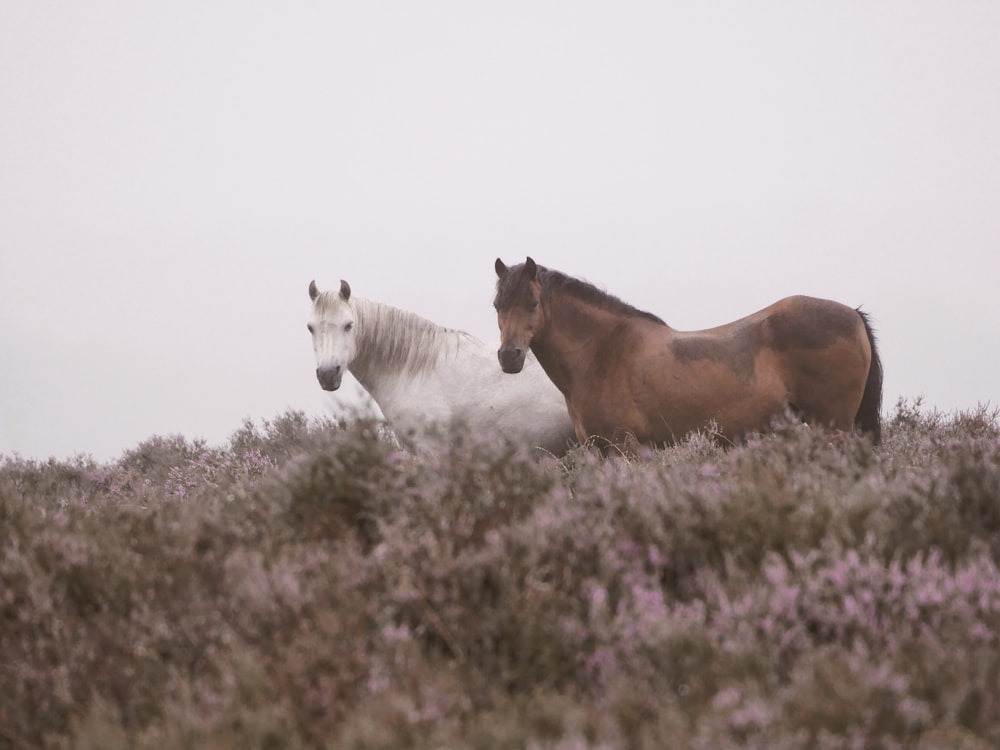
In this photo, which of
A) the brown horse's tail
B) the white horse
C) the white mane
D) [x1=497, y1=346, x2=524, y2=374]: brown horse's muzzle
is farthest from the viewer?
the white mane

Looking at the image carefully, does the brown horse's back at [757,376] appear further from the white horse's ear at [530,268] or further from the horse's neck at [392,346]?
the horse's neck at [392,346]

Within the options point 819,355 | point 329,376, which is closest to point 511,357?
point 329,376

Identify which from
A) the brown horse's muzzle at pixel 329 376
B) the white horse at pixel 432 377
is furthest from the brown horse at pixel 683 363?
the brown horse's muzzle at pixel 329 376

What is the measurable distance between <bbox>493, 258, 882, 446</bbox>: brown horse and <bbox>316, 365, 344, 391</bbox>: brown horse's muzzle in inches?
73.8

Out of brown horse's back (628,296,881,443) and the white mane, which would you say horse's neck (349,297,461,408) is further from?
brown horse's back (628,296,881,443)

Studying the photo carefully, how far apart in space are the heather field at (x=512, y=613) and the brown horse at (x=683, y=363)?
7.72 ft

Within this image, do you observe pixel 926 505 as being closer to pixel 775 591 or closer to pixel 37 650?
pixel 775 591

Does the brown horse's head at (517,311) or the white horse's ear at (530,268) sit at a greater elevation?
the white horse's ear at (530,268)

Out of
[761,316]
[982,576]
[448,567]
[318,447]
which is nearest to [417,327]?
[761,316]

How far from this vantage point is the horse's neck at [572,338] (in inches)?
274

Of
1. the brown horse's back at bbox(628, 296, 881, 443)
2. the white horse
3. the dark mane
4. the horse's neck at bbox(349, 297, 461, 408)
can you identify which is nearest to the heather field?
the brown horse's back at bbox(628, 296, 881, 443)

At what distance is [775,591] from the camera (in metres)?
2.93

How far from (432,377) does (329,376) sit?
3.14ft

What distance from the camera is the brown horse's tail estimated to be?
285 inches
